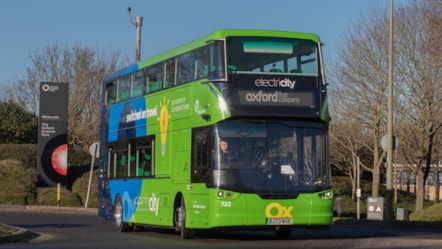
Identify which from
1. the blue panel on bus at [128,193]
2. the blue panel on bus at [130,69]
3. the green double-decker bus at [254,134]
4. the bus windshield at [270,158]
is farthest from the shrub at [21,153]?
the bus windshield at [270,158]

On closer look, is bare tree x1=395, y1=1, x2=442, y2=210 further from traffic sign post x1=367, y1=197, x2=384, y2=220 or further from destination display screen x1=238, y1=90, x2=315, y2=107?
destination display screen x1=238, y1=90, x2=315, y2=107

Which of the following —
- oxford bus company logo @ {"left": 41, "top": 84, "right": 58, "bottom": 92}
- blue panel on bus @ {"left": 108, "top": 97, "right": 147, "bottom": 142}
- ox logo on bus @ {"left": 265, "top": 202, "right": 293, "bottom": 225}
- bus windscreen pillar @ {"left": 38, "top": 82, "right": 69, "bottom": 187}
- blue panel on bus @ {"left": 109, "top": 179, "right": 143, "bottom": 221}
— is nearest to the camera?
ox logo on bus @ {"left": 265, "top": 202, "right": 293, "bottom": 225}

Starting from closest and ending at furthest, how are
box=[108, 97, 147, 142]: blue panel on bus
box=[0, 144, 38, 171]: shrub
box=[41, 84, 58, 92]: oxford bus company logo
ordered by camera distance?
1. box=[108, 97, 147, 142]: blue panel on bus
2. box=[41, 84, 58, 92]: oxford bus company logo
3. box=[0, 144, 38, 171]: shrub

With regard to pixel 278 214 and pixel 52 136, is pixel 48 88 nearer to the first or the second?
pixel 52 136

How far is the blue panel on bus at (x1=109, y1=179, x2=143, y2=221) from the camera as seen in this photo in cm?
2131

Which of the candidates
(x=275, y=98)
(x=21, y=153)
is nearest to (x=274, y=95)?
(x=275, y=98)

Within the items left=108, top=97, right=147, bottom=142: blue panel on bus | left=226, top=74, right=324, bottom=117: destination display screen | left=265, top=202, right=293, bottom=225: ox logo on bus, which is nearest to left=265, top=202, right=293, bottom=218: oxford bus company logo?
left=265, top=202, right=293, bottom=225: ox logo on bus

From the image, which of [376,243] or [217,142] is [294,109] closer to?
[217,142]

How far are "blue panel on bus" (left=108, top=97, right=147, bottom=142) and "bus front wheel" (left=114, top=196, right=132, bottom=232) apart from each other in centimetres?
182

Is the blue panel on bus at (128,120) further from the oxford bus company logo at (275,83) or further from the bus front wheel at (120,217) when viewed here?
the oxford bus company logo at (275,83)

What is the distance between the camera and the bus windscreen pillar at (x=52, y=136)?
40.1 m

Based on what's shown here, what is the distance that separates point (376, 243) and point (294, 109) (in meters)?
3.23

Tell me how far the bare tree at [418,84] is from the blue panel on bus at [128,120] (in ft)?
60.5

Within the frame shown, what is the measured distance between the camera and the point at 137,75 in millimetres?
21688
